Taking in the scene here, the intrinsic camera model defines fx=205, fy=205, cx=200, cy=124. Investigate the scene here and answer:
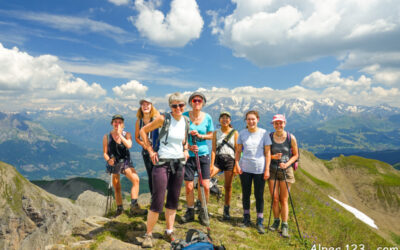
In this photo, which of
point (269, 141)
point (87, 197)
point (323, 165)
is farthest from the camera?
point (323, 165)

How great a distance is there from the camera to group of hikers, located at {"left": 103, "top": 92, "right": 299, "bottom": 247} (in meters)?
5.36

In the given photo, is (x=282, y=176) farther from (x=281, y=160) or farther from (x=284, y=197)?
(x=284, y=197)

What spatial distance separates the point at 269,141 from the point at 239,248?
3462 mm

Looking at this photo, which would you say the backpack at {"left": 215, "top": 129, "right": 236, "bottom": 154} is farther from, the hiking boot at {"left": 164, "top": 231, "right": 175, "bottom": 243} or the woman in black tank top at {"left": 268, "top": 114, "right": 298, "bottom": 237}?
the hiking boot at {"left": 164, "top": 231, "right": 175, "bottom": 243}

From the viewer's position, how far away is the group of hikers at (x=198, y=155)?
17.6 ft

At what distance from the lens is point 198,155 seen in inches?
266

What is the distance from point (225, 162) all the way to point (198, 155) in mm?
1527

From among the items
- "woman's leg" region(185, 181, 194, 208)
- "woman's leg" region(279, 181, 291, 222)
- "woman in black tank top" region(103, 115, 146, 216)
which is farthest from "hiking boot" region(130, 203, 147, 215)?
"woman's leg" region(279, 181, 291, 222)

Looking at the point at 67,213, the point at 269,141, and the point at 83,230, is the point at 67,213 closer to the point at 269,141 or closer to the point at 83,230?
the point at 83,230

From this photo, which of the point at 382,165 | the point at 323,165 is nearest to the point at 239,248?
the point at 323,165

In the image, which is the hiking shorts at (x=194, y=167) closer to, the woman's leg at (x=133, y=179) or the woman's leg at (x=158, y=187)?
the woman's leg at (x=158, y=187)

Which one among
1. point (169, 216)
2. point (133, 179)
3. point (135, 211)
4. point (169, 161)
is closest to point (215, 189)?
point (135, 211)

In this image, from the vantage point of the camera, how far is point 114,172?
7.53 m

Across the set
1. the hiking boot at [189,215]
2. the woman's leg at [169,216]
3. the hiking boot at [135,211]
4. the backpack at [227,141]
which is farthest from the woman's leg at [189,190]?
the hiking boot at [135,211]
